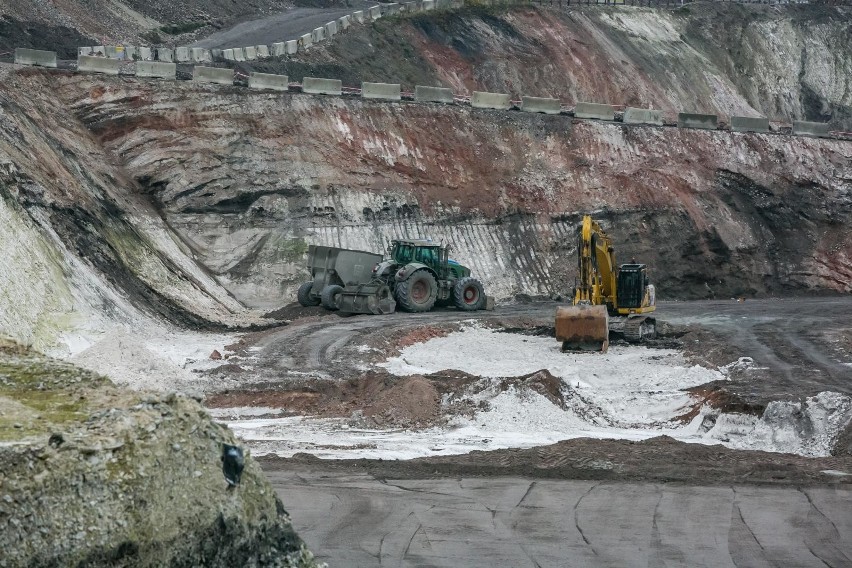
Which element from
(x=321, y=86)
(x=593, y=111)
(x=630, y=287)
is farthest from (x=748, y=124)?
(x=630, y=287)

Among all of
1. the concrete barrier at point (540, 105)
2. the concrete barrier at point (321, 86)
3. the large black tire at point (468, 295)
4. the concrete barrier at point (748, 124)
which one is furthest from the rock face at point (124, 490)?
the concrete barrier at point (748, 124)

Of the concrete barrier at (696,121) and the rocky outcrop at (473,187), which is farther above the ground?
the concrete barrier at (696,121)

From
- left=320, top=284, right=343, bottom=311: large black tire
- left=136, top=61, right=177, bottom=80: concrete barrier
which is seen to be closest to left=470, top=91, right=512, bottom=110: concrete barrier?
left=136, top=61, right=177, bottom=80: concrete barrier

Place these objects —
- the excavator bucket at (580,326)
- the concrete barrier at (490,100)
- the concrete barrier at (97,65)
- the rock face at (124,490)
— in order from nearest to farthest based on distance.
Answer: the rock face at (124,490)
the excavator bucket at (580,326)
the concrete barrier at (97,65)
the concrete barrier at (490,100)

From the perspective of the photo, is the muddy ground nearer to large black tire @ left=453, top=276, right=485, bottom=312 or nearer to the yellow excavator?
large black tire @ left=453, top=276, right=485, bottom=312

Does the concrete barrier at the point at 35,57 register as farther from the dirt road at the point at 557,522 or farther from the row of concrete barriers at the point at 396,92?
the dirt road at the point at 557,522

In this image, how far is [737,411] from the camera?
19156 millimetres

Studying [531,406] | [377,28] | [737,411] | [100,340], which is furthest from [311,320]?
[377,28]

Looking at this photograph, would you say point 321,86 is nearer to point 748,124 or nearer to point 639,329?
point 748,124

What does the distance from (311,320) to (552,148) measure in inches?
591

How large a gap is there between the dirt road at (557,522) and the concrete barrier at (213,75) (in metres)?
25.9

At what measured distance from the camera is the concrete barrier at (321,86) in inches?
1597

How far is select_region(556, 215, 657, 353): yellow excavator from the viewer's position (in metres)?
26.6

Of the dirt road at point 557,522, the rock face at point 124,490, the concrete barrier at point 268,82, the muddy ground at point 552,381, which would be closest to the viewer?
the rock face at point 124,490
